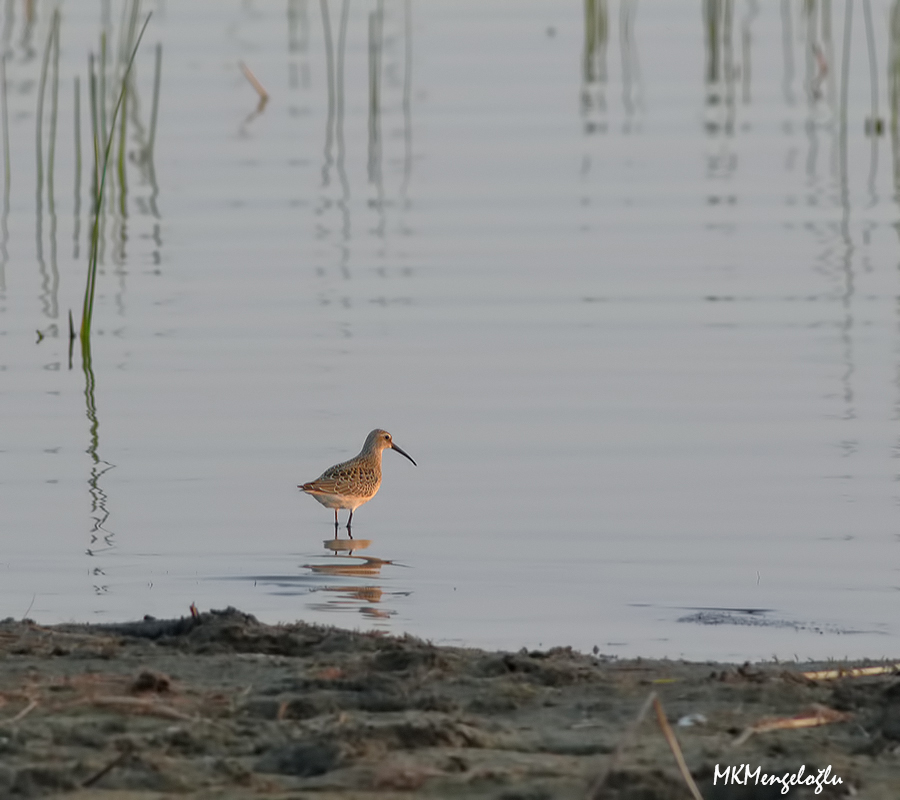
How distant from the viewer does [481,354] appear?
12461 millimetres

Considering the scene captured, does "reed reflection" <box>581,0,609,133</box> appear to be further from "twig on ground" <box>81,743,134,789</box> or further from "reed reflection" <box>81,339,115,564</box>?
"twig on ground" <box>81,743,134,789</box>

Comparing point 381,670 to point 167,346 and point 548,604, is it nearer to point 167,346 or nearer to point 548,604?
point 548,604

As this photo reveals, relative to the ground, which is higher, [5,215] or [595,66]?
[595,66]

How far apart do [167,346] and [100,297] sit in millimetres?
1629

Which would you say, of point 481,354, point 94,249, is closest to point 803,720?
point 94,249

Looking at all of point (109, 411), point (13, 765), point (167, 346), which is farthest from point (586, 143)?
point (13, 765)

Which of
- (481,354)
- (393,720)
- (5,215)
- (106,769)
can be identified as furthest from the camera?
(5,215)

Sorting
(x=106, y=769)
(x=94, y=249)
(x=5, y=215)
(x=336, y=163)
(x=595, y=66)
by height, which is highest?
(x=595, y=66)

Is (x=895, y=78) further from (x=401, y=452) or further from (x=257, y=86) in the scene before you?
(x=401, y=452)

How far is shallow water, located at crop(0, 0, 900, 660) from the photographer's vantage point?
8086 mm

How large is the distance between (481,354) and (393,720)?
23.9ft

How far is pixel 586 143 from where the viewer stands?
20.0m

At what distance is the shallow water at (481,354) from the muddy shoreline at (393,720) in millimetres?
1096

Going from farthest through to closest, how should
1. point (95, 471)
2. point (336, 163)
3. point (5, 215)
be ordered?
point (336, 163) → point (5, 215) → point (95, 471)
